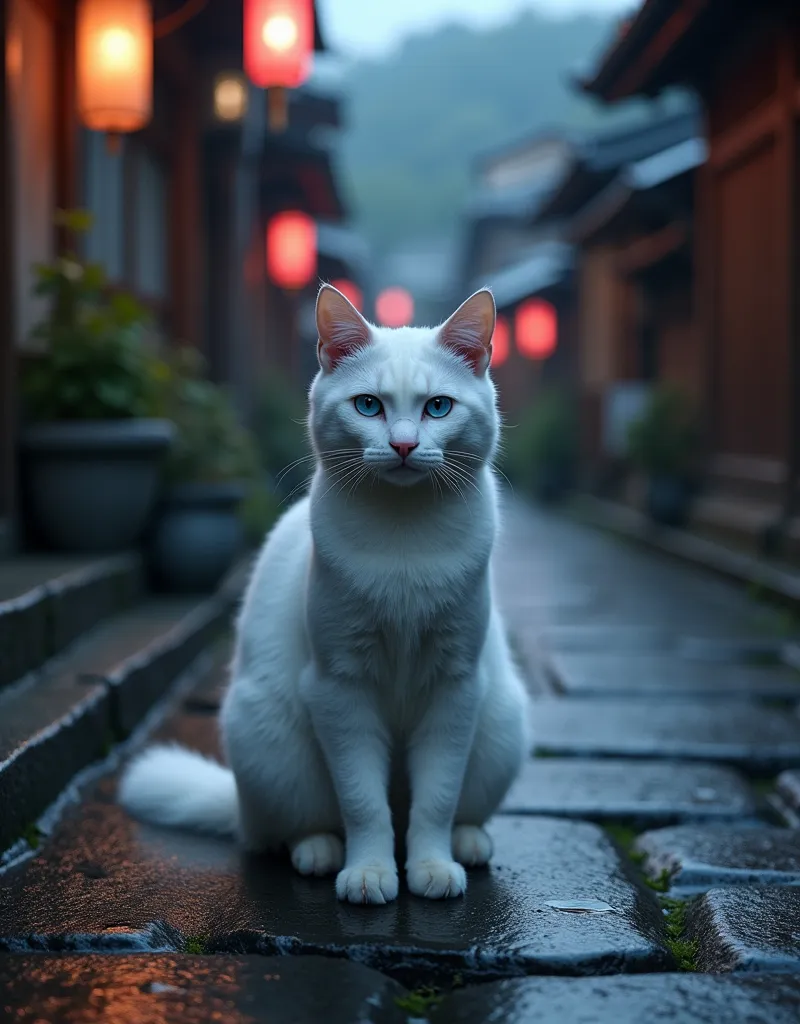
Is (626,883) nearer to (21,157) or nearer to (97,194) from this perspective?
(21,157)

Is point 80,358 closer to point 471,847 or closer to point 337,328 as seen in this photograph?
point 337,328

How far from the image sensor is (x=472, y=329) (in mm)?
2596

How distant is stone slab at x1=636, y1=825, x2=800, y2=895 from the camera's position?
9.14 feet

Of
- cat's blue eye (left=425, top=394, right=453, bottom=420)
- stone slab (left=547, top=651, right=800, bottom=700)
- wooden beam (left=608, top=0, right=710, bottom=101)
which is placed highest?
wooden beam (left=608, top=0, right=710, bottom=101)

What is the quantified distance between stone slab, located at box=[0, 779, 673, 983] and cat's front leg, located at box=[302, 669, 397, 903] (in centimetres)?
11

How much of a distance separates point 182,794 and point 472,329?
1.45 metres

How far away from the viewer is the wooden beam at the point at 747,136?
29.3ft

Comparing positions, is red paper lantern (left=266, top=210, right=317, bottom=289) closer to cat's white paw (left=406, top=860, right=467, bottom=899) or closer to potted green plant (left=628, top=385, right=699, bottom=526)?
potted green plant (left=628, top=385, right=699, bottom=526)

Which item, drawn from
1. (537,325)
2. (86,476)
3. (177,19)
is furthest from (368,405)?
(537,325)

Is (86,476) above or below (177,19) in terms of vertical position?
below

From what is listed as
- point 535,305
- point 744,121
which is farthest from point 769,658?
point 535,305

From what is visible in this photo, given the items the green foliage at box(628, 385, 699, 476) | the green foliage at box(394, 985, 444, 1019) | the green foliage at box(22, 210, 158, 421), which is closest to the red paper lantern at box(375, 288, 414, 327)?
the green foliage at box(628, 385, 699, 476)

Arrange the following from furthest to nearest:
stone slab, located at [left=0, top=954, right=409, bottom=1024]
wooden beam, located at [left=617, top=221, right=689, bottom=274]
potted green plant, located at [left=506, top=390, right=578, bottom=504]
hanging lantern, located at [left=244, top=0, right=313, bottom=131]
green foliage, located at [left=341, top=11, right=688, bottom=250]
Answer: green foliage, located at [left=341, top=11, right=688, bottom=250], potted green plant, located at [left=506, top=390, right=578, bottom=504], wooden beam, located at [left=617, top=221, right=689, bottom=274], hanging lantern, located at [left=244, top=0, right=313, bottom=131], stone slab, located at [left=0, top=954, right=409, bottom=1024]

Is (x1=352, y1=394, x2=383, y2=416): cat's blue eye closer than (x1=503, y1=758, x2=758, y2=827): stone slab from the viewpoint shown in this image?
Yes
